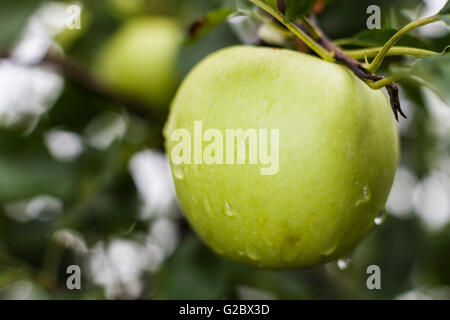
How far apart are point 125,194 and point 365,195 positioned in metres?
0.61

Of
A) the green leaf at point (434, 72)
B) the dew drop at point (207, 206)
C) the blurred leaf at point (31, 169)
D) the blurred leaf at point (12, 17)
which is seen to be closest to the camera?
the green leaf at point (434, 72)

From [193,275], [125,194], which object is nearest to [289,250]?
[193,275]

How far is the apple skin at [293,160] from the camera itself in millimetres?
445

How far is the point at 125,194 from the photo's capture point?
984 millimetres

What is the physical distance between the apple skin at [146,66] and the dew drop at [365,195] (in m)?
0.59

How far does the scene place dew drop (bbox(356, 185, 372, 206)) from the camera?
1.57 feet

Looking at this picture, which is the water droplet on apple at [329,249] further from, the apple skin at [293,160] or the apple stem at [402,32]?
the apple stem at [402,32]

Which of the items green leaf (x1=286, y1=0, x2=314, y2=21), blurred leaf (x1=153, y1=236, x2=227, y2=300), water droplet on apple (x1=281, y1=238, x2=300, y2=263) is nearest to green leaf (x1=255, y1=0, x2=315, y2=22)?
green leaf (x1=286, y1=0, x2=314, y2=21)

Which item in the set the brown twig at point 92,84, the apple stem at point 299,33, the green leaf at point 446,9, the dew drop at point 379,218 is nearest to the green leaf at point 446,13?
the green leaf at point 446,9

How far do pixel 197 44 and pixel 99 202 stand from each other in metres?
0.35

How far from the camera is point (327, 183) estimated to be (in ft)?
1.49

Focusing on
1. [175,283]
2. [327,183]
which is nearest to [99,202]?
[175,283]
